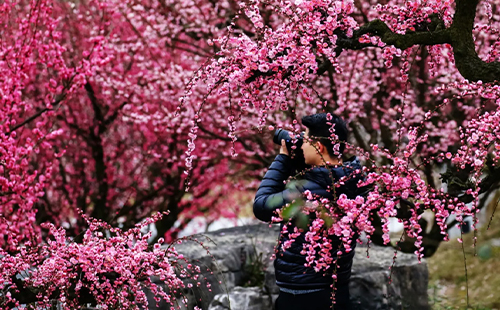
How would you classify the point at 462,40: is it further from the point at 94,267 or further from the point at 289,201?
the point at 94,267

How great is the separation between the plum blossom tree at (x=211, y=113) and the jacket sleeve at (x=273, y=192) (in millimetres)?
305

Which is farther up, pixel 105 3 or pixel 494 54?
A: pixel 105 3

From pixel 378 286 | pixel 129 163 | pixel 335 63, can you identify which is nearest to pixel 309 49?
pixel 335 63

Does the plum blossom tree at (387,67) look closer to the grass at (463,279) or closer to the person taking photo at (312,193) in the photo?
the person taking photo at (312,193)

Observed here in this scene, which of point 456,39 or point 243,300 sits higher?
point 456,39

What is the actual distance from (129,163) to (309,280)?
21.4 ft

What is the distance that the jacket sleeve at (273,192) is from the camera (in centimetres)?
285

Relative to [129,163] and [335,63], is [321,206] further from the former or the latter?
[129,163]

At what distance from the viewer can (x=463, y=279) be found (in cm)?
776

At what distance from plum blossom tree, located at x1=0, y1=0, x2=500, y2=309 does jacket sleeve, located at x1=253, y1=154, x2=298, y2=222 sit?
1.00 feet

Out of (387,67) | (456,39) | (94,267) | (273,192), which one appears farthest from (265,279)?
(456,39)

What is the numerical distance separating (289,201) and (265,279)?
2.18 meters

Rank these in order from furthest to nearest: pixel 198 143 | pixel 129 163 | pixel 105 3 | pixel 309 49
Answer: pixel 129 163, pixel 198 143, pixel 105 3, pixel 309 49

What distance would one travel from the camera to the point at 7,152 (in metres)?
4.54
